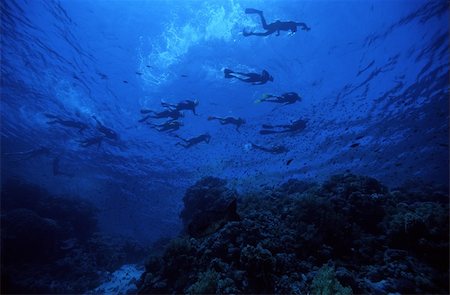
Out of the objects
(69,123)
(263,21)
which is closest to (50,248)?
(69,123)

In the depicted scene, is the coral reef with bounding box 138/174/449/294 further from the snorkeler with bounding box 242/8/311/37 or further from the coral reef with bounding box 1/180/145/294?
the snorkeler with bounding box 242/8/311/37

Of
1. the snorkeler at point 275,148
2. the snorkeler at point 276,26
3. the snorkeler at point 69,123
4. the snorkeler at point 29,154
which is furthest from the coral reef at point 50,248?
the snorkeler at point 276,26

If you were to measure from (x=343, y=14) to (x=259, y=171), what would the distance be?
17.8m

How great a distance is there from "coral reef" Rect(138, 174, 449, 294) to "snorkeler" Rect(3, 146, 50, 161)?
93.4 ft

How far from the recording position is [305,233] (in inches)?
319

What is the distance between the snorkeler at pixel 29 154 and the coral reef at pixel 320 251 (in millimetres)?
28477

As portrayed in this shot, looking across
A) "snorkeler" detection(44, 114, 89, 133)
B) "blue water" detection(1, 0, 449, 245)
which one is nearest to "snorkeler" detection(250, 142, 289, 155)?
"blue water" detection(1, 0, 449, 245)

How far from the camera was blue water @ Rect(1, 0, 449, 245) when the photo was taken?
45.7ft

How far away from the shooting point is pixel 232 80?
1692 centimetres

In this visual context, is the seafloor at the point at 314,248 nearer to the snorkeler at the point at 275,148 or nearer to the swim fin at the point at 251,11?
the swim fin at the point at 251,11

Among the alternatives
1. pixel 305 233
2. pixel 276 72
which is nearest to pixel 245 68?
pixel 276 72

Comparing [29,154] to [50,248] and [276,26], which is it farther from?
[276,26]

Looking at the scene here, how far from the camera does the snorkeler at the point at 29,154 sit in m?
30.4

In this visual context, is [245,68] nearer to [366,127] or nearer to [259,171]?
[366,127]
